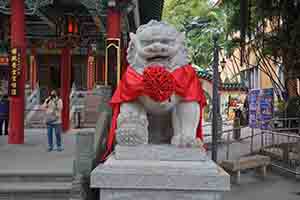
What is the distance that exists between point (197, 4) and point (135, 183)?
2207 cm

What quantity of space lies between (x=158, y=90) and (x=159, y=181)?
818 millimetres

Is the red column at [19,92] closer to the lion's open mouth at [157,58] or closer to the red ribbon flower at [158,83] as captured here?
the lion's open mouth at [157,58]

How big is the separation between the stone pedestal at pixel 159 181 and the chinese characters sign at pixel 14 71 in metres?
6.74

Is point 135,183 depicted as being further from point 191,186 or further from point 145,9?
point 145,9

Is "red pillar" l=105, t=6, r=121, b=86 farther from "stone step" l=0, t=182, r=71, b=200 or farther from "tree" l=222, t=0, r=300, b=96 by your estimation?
"stone step" l=0, t=182, r=71, b=200

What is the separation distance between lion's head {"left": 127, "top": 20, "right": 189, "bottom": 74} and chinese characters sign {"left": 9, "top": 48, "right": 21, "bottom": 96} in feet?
21.0

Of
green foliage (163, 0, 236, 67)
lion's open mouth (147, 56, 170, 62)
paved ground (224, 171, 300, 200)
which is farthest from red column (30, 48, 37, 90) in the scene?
lion's open mouth (147, 56, 170, 62)

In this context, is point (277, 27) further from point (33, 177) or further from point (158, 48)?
point (158, 48)

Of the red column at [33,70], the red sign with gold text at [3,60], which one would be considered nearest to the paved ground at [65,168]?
the red sign with gold text at [3,60]

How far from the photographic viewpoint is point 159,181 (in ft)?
13.1

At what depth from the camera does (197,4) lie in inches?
986

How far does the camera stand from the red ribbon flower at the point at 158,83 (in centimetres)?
412

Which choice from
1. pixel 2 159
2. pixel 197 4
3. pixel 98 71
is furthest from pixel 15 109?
pixel 197 4

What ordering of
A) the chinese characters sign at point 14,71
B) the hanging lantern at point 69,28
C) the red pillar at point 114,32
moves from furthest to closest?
1. the hanging lantern at point 69,28
2. the red pillar at point 114,32
3. the chinese characters sign at point 14,71
